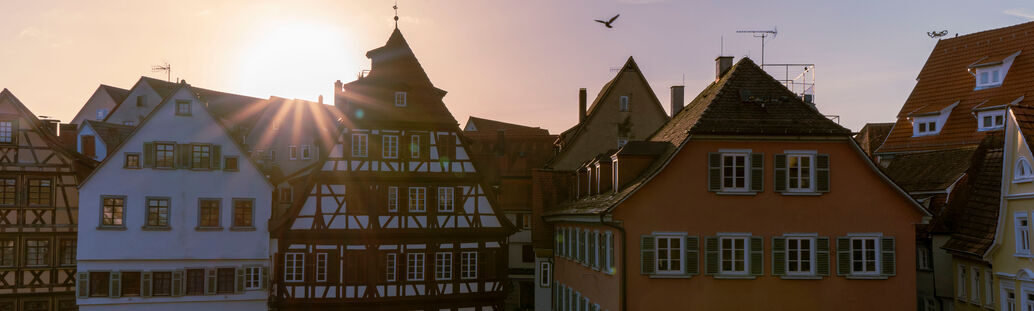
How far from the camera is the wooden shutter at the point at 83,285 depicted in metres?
32.5

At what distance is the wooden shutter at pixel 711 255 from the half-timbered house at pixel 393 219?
1295 cm

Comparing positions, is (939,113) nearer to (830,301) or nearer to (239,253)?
(830,301)

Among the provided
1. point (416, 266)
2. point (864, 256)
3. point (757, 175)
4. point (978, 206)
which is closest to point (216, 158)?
point (416, 266)

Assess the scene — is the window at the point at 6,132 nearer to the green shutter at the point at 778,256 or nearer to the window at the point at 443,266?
the window at the point at 443,266

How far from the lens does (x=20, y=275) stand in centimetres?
3434

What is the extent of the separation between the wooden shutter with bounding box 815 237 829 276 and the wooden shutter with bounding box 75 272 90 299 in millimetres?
26801

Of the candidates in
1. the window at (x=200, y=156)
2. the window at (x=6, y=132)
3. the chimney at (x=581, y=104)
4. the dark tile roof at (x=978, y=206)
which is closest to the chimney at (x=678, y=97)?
the chimney at (x=581, y=104)

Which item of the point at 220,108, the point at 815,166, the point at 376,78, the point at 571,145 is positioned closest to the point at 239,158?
the point at 376,78

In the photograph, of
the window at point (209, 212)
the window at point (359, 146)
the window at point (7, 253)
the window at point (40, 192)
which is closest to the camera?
the window at point (209, 212)

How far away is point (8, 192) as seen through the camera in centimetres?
3444

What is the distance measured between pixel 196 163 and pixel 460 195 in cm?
1077

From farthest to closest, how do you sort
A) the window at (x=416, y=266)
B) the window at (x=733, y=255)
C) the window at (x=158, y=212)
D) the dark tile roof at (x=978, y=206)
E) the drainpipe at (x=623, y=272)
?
1. the window at (x=416, y=266)
2. the window at (x=158, y=212)
3. the dark tile roof at (x=978, y=206)
4. the window at (x=733, y=255)
5. the drainpipe at (x=623, y=272)

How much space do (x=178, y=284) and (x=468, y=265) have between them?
1164 centimetres

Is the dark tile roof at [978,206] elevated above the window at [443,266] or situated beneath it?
elevated above
